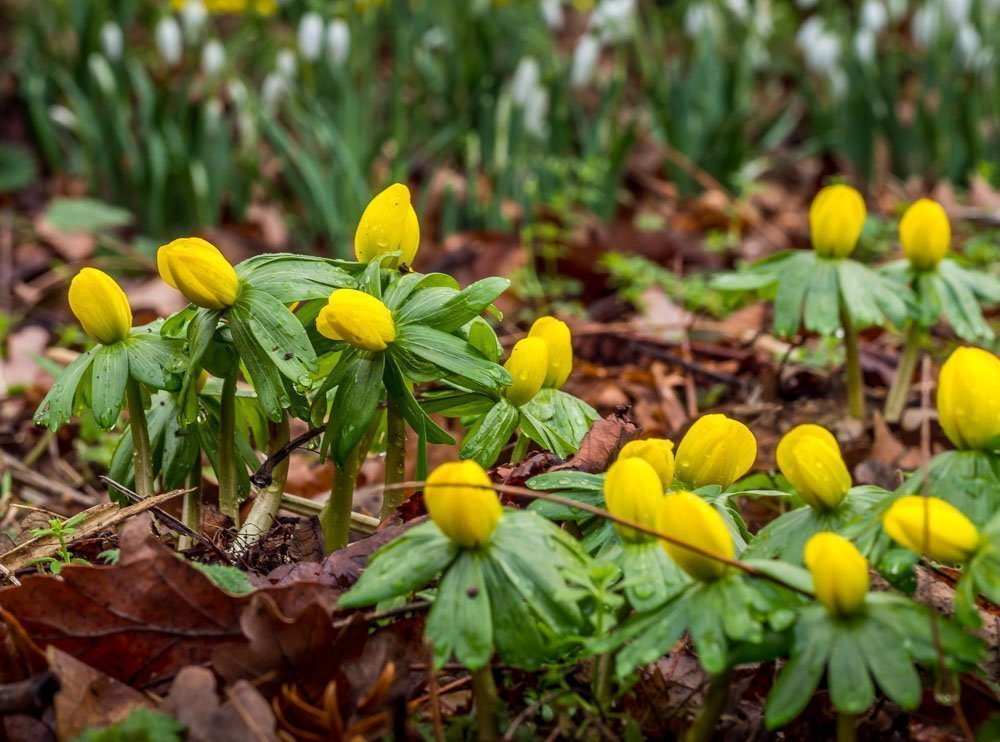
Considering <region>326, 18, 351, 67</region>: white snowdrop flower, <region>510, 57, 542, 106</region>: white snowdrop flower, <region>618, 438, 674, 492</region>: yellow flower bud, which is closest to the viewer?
<region>618, 438, 674, 492</region>: yellow flower bud

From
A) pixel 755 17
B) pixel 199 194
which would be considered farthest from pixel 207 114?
pixel 755 17

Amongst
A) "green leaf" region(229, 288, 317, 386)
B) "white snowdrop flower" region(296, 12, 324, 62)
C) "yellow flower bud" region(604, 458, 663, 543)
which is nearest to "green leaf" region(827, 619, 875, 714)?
"yellow flower bud" region(604, 458, 663, 543)

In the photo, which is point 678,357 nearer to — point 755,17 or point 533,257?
point 533,257

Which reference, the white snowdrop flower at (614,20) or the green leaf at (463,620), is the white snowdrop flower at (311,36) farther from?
the green leaf at (463,620)

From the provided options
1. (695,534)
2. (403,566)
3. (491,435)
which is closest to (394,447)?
(491,435)

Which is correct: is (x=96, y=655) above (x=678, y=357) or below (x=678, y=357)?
above

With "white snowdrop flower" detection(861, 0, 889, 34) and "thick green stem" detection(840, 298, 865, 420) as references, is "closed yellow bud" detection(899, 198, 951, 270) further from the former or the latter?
"white snowdrop flower" detection(861, 0, 889, 34)
